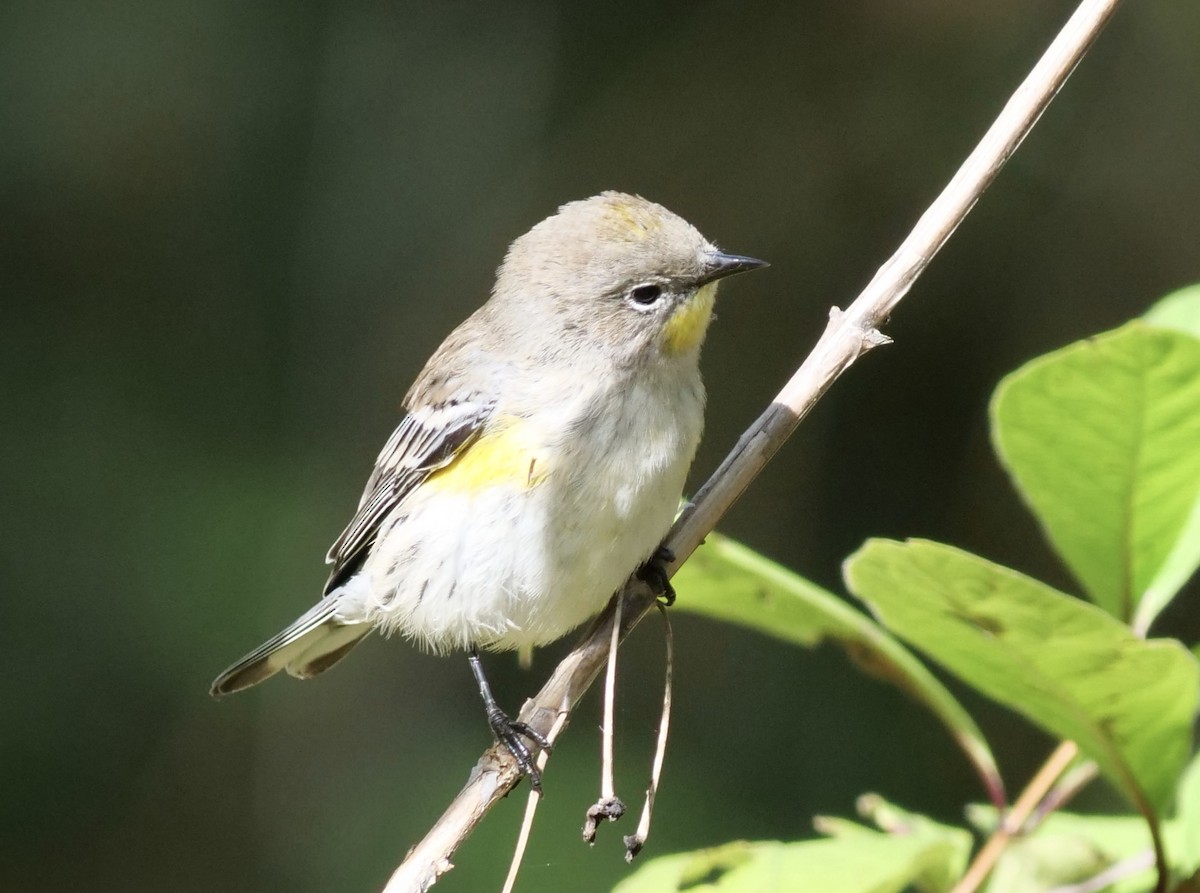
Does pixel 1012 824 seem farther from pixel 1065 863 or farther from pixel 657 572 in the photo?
pixel 657 572

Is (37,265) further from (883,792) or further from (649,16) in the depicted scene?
(883,792)

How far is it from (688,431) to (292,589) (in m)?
1.88

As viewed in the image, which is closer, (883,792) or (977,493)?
(883,792)

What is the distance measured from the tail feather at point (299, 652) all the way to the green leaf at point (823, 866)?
121 centimetres

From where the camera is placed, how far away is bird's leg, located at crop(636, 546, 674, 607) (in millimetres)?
1748

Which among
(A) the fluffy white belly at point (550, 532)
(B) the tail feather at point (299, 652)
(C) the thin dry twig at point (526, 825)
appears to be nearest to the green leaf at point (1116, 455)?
(C) the thin dry twig at point (526, 825)

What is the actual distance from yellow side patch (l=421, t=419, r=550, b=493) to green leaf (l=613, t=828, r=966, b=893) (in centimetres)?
70

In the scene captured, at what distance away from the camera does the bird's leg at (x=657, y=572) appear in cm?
175

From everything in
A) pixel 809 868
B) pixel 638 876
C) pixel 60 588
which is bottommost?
pixel 60 588

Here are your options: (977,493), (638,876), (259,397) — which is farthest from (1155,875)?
(259,397)

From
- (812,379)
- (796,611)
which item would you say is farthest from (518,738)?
(812,379)

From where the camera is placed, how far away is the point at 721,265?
1874mm

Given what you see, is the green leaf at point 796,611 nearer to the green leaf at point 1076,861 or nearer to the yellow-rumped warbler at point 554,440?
the green leaf at point 1076,861

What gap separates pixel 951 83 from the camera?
377cm
